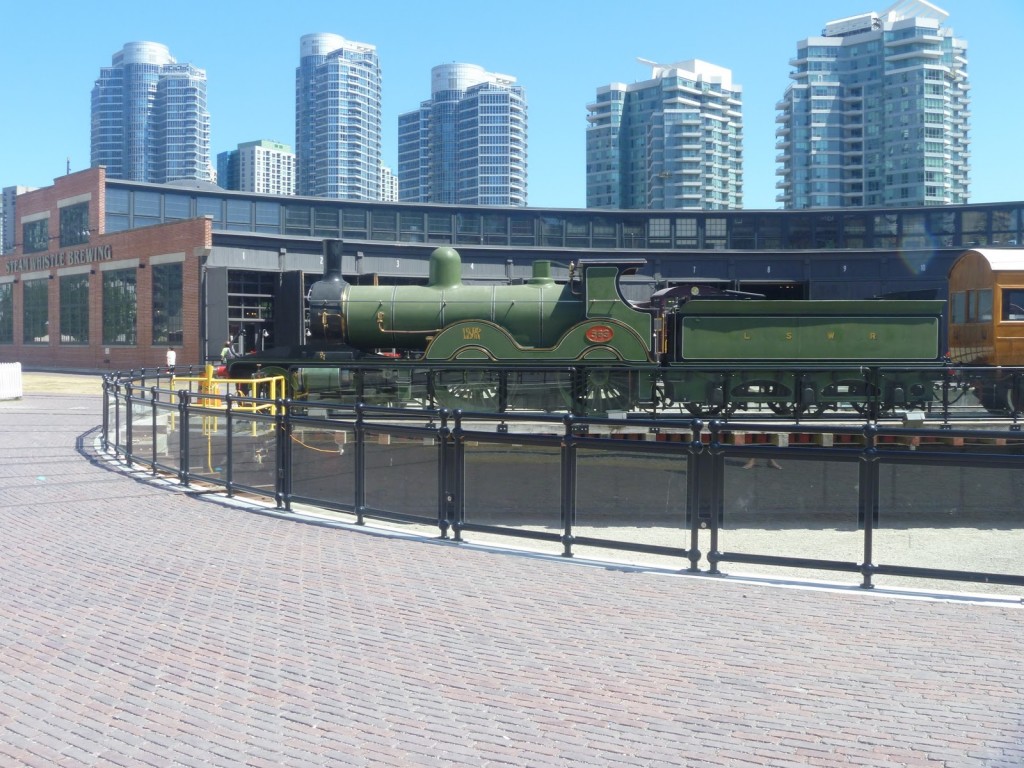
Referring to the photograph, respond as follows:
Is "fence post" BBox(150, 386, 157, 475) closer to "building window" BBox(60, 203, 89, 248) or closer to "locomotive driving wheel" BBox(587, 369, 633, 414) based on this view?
"locomotive driving wheel" BBox(587, 369, 633, 414)

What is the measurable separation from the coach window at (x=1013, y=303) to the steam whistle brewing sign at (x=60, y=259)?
1556 inches

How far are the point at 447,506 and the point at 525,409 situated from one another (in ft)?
31.5

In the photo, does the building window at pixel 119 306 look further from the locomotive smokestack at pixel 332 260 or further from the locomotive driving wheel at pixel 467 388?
the locomotive driving wheel at pixel 467 388

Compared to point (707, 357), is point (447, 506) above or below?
below

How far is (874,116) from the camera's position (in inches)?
6132

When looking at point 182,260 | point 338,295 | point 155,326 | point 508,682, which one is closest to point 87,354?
point 155,326

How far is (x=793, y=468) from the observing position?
332 inches

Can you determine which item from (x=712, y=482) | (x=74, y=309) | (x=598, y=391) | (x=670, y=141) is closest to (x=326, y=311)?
(x=598, y=391)

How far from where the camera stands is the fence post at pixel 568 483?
9.09 metres

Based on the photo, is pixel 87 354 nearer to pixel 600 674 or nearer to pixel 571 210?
pixel 571 210

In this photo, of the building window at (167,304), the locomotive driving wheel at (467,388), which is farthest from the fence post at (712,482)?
the building window at (167,304)

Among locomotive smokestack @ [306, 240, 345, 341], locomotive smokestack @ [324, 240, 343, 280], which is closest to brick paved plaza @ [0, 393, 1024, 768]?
locomotive smokestack @ [306, 240, 345, 341]

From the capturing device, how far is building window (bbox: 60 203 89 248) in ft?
162

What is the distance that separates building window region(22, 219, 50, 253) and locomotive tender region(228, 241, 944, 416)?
→ 39856mm
